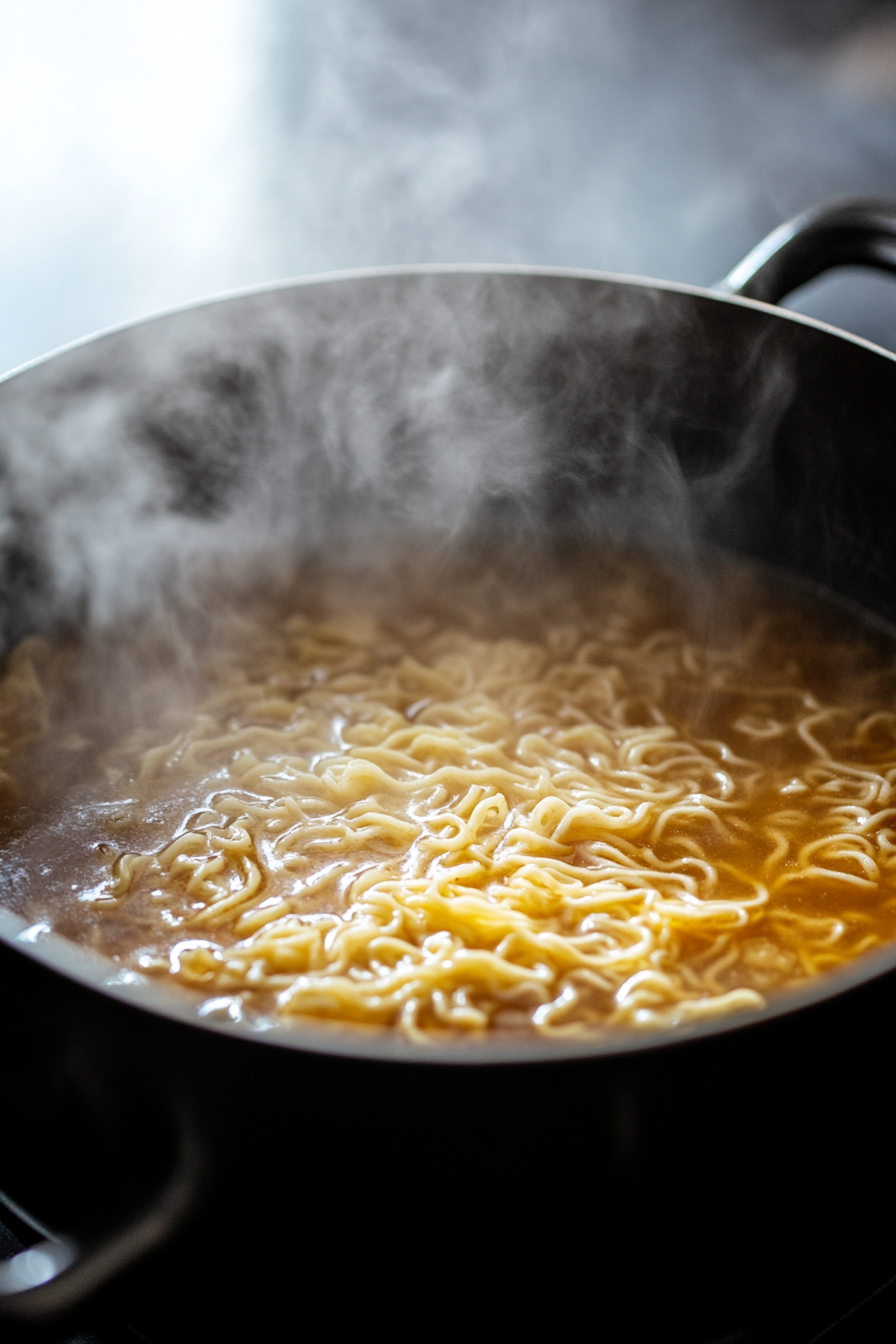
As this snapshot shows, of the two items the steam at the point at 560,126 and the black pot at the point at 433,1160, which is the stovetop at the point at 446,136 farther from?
the black pot at the point at 433,1160

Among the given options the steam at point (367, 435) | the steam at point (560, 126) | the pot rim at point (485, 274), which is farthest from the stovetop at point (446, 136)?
the pot rim at point (485, 274)

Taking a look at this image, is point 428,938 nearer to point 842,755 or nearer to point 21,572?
point 842,755

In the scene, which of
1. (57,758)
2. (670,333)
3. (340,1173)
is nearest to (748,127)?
(670,333)

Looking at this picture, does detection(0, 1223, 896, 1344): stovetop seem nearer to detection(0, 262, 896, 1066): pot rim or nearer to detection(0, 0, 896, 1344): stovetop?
detection(0, 262, 896, 1066): pot rim

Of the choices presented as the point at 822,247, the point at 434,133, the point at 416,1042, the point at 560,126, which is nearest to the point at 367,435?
the point at 822,247

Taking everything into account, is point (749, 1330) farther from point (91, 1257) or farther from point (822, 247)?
point (822, 247)

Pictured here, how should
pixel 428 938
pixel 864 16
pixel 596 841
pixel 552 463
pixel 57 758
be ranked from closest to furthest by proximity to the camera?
1. pixel 428 938
2. pixel 596 841
3. pixel 57 758
4. pixel 552 463
5. pixel 864 16

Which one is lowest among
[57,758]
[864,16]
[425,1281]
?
[425,1281]
